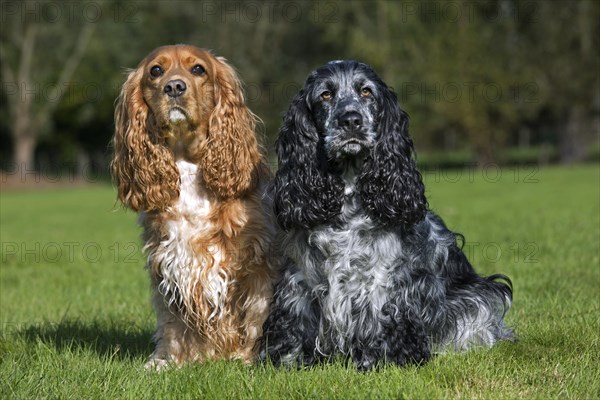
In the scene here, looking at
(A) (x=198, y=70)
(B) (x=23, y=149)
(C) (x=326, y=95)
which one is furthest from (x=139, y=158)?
(B) (x=23, y=149)

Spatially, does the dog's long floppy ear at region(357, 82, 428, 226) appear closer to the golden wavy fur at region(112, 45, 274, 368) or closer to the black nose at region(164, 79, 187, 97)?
the golden wavy fur at region(112, 45, 274, 368)

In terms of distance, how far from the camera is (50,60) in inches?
1591

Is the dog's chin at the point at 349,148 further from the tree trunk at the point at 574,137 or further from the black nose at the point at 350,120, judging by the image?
the tree trunk at the point at 574,137

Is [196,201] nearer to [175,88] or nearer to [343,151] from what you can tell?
[175,88]

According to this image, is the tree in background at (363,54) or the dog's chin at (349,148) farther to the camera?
the tree in background at (363,54)

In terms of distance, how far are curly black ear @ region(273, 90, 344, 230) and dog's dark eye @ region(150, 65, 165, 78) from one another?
0.93 metres

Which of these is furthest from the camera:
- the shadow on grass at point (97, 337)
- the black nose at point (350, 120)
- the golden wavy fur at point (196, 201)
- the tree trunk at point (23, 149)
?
the tree trunk at point (23, 149)

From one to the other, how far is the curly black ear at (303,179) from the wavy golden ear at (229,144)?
43 cm

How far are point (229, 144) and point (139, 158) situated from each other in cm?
62

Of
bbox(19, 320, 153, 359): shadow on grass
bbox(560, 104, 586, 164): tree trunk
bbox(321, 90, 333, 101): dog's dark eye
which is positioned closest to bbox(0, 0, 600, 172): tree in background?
bbox(560, 104, 586, 164): tree trunk

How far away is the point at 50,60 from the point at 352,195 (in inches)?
1512

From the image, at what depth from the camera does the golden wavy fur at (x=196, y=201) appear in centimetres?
526

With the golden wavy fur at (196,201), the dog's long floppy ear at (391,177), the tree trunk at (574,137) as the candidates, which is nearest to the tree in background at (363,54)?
the tree trunk at (574,137)

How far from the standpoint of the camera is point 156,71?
17.4 ft
